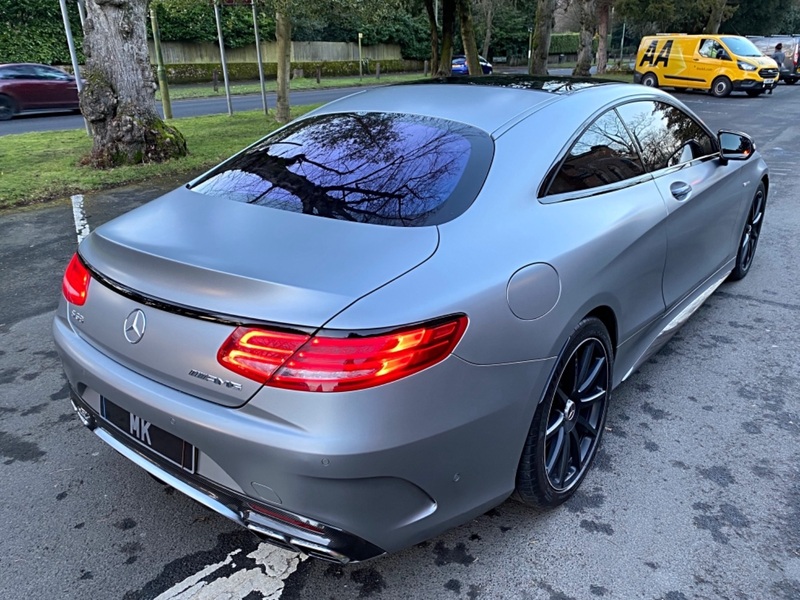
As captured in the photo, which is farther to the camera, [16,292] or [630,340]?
[16,292]

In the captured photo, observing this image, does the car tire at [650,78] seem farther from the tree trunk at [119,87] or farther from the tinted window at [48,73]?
the tree trunk at [119,87]

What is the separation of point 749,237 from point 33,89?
1921 centimetres

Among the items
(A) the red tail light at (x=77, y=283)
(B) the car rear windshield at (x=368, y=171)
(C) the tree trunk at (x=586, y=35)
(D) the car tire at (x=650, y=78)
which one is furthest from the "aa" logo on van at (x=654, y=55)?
(A) the red tail light at (x=77, y=283)

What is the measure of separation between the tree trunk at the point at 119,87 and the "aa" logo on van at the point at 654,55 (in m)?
21.5

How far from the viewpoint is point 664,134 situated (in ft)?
11.7

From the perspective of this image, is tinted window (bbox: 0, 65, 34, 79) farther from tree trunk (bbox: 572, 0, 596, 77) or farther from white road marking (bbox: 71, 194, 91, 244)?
tree trunk (bbox: 572, 0, 596, 77)

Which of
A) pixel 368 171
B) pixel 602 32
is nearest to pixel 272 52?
pixel 602 32

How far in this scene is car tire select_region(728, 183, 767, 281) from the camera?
189 inches

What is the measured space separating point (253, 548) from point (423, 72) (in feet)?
160

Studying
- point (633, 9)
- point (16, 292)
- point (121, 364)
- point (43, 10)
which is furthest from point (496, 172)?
point (633, 9)

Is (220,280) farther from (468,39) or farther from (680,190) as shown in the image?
(468,39)

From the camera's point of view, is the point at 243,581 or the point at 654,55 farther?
the point at 654,55

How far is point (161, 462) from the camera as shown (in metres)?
2.10

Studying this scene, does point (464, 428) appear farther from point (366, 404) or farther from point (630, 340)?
point (630, 340)
